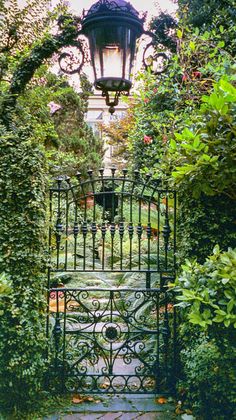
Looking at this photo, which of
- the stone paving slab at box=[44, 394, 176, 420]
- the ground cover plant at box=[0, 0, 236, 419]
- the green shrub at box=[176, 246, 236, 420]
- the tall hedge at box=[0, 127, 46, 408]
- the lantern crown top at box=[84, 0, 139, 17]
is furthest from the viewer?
the stone paving slab at box=[44, 394, 176, 420]

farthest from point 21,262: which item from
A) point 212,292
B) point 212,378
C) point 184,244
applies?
point 212,378

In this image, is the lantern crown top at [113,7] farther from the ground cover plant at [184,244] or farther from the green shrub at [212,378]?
the green shrub at [212,378]

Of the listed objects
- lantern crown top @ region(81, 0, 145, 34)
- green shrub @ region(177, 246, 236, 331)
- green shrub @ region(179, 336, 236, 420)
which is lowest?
green shrub @ region(179, 336, 236, 420)

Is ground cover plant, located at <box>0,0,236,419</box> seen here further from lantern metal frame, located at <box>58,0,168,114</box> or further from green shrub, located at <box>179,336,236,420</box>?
lantern metal frame, located at <box>58,0,168,114</box>

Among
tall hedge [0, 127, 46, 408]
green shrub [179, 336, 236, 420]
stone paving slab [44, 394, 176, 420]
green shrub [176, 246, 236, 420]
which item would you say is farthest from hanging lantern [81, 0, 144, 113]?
stone paving slab [44, 394, 176, 420]

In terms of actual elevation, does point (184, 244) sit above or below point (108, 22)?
below

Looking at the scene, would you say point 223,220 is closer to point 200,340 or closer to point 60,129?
point 200,340

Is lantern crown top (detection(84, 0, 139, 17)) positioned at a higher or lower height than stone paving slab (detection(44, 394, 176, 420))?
higher

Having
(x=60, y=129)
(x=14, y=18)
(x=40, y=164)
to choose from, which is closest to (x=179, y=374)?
(x=40, y=164)

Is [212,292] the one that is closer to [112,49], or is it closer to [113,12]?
Answer: [112,49]

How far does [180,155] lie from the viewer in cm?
256

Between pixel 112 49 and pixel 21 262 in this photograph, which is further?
pixel 21 262

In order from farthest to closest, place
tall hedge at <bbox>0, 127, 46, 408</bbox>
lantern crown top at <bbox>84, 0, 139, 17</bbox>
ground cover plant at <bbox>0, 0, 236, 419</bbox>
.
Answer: tall hedge at <bbox>0, 127, 46, 408</bbox> → ground cover plant at <bbox>0, 0, 236, 419</bbox> → lantern crown top at <bbox>84, 0, 139, 17</bbox>

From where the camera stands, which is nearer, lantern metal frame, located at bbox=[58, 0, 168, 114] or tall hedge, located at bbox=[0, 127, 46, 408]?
lantern metal frame, located at bbox=[58, 0, 168, 114]
